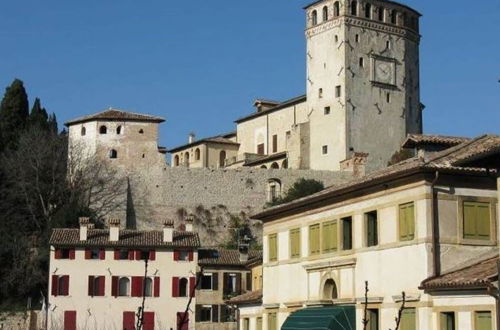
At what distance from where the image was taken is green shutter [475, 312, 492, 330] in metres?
21.7

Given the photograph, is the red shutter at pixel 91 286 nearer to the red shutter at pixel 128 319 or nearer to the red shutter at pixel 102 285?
the red shutter at pixel 102 285

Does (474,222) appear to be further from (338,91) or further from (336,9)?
(336,9)

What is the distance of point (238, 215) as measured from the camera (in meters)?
73.5

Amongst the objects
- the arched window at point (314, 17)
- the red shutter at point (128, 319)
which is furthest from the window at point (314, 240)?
the arched window at point (314, 17)

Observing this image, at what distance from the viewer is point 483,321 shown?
71.7 ft

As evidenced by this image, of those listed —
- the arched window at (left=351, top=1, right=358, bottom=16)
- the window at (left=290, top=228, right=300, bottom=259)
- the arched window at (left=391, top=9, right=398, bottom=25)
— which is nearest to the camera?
the window at (left=290, top=228, right=300, bottom=259)

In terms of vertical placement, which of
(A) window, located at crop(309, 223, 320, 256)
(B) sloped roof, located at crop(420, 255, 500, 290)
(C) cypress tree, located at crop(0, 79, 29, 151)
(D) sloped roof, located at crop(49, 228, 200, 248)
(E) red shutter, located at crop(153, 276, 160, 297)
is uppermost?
(C) cypress tree, located at crop(0, 79, 29, 151)

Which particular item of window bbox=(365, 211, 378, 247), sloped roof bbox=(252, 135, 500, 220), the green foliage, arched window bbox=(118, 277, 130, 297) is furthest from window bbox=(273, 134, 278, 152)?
window bbox=(365, 211, 378, 247)

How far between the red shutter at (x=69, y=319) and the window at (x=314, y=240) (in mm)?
23201

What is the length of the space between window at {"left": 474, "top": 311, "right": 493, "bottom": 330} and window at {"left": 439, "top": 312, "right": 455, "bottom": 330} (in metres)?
1.18

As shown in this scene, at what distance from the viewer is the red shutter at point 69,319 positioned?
50.2 m

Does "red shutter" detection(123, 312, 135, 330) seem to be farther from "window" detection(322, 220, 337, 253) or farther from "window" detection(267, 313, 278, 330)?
"window" detection(322, 220, 337, 253)

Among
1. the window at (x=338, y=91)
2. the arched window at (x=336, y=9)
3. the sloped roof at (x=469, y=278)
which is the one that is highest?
the arched window at (x=336, y=9)

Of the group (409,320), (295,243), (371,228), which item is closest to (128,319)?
(295,243)
